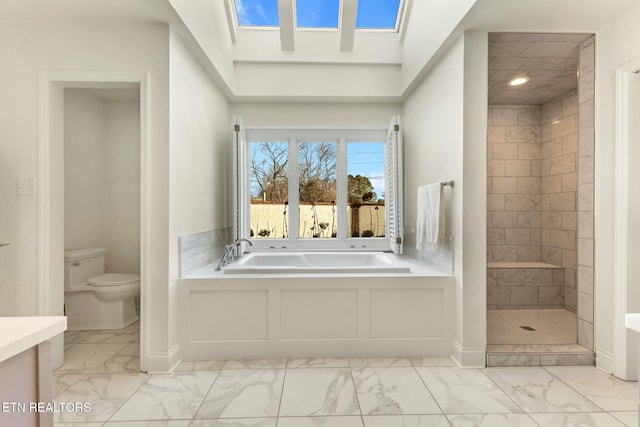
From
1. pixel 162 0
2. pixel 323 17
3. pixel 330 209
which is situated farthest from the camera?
pixel 330 209

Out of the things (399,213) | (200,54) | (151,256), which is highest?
(200,54)

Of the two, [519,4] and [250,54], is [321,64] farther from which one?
[519,4]

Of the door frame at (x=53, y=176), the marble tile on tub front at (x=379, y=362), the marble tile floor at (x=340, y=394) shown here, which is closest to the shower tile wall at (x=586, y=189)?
the marble tile floor at (x=340, y=394)

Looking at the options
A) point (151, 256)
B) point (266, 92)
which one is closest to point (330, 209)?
point (266, 92)

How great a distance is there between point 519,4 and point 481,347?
2.21 meters

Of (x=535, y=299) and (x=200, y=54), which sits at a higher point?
(x=200, y=54)

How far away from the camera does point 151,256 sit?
85.4 inches

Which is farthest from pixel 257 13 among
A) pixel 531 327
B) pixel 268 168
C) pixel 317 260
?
pixel 531 327

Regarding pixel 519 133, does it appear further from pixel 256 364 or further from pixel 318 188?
pixel 256 364

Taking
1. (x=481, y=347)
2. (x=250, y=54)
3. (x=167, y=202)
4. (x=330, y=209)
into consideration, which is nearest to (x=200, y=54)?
(x=250, y=54)

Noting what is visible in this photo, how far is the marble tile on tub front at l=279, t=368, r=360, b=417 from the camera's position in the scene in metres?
1.78

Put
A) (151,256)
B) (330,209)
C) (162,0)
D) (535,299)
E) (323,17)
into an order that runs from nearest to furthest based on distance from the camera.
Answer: (162,0) → (151,256) → (323,17) → (535,299) → (330,209)

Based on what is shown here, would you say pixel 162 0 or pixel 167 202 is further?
pixel 167 202

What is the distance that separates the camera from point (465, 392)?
6.41ft
